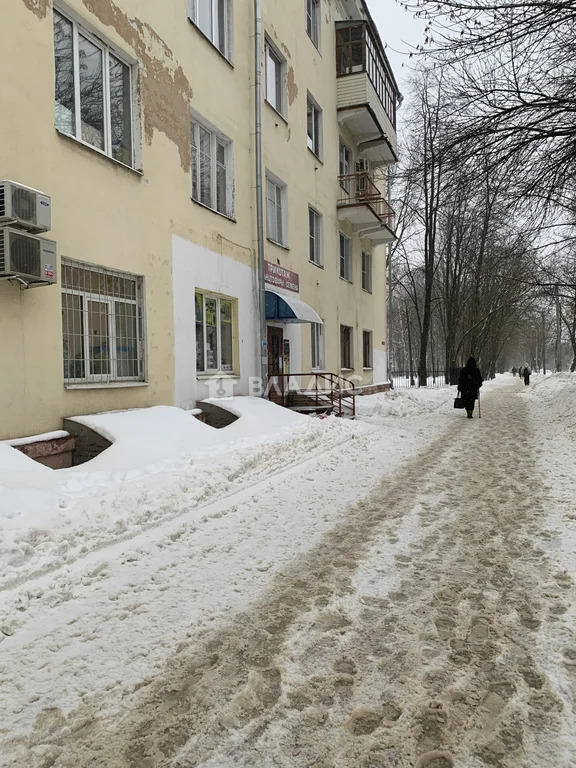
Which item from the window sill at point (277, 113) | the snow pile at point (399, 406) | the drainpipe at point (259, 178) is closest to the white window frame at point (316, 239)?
the window sill at point (277, 113)

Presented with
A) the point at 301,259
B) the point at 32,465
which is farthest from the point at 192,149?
the point at 32,465

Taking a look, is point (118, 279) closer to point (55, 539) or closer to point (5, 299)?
point (5, 299)

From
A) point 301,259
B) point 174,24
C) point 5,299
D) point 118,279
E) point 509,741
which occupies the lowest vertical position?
point 509,741

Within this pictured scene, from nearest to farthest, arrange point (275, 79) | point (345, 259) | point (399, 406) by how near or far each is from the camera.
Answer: point (275, 79)
point (399, 406)
point (345, 259)

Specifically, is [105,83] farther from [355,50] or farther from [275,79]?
[355,50]

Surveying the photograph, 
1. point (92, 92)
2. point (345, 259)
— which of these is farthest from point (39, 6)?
point (345, 259)

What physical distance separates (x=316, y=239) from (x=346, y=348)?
15.3 ft

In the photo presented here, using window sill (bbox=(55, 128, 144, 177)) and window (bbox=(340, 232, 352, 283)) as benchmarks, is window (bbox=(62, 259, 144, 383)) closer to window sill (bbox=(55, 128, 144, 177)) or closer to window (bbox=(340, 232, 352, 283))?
window sill (bbox=(55, 128, 144, 177))

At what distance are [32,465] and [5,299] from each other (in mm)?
2097

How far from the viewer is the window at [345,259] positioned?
19672mm

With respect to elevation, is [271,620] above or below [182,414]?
below

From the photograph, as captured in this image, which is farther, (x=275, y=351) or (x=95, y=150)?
(x=275, y=351)

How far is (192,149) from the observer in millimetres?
10609

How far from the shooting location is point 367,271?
2277 centimetres
